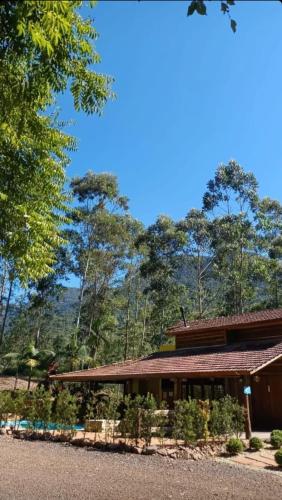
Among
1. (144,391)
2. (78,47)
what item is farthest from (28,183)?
(144,391)

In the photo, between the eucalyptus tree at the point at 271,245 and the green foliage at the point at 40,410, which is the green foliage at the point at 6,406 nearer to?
the green foliage at the point at 40,410

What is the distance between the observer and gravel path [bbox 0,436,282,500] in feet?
21.4

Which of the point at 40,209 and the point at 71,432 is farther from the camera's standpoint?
the point at 71,432

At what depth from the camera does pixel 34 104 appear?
507 cm

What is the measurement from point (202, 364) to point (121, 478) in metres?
8.90

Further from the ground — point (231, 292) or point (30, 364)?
point (231, 292)

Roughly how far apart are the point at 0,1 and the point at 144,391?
21388mm

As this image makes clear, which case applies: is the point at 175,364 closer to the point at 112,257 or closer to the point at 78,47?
the point at 78,47

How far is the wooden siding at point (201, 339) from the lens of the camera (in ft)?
67.9

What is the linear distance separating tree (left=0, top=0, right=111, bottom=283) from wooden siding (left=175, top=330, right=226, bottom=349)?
15473mm

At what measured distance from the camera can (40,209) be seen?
5.93 metres

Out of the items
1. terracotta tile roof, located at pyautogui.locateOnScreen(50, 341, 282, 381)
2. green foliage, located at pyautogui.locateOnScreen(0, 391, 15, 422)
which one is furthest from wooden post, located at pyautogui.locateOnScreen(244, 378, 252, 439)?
green foliage, located at pyautogui.locateOnScreen(0, 391, 15, 422)

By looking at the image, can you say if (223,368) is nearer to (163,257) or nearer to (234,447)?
(234,447)

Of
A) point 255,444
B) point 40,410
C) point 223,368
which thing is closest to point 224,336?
point 223,368
